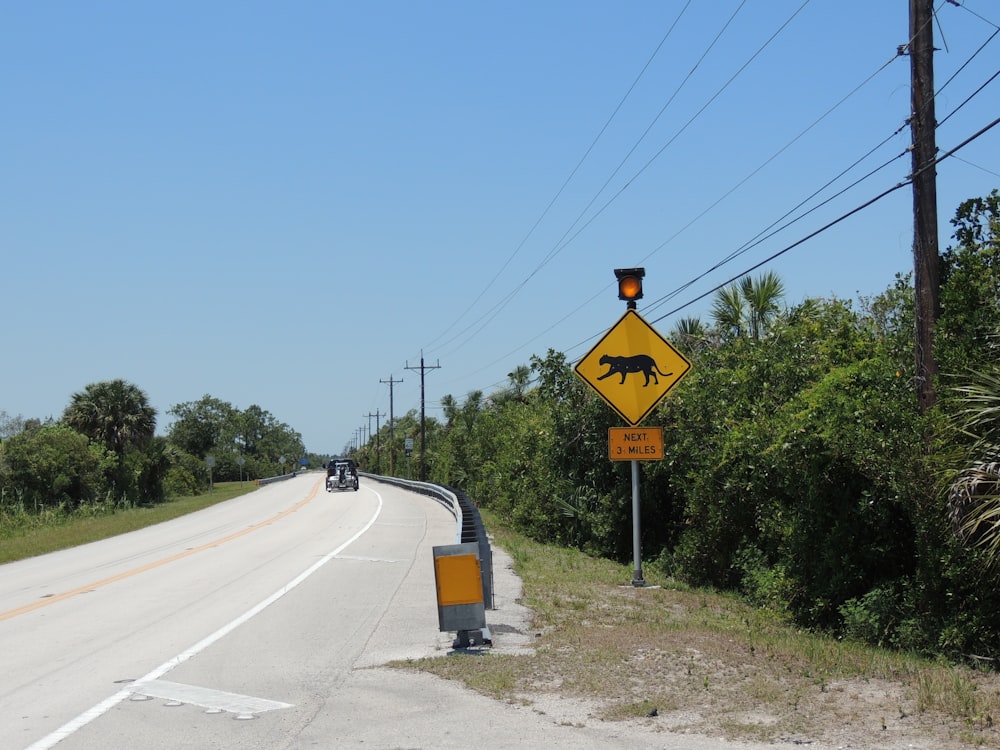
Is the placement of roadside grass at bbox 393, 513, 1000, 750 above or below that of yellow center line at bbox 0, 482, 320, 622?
above

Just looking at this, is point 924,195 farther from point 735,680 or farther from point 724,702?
point 724,702

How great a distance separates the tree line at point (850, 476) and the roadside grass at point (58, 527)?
1571cm

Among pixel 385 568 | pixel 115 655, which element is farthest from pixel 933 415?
pixel 385 568

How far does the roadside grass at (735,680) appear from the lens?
6.60m

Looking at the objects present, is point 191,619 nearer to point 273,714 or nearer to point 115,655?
point 115,655

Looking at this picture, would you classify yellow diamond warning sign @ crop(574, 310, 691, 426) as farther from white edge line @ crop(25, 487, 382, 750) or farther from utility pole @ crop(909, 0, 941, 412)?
white edge line @ crop(25, 487, 382, 750)

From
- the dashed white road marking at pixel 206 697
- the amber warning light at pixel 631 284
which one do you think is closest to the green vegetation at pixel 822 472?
the amber warning light at pixel 631 284

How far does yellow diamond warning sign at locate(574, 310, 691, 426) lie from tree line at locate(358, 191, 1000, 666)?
4.39 feet

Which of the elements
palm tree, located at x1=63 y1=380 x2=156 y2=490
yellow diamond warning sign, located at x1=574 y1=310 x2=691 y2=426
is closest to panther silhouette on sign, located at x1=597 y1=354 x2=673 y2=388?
yellow diamond warning sign, located at x1=574 y1=310 x2=691 y2=426

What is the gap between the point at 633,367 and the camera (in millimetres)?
14547

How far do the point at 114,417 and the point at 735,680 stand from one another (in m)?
53.0

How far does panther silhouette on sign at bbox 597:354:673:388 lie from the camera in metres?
14.5

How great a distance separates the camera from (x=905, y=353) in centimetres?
1237

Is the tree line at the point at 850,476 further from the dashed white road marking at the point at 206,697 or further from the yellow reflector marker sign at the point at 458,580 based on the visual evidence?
the dashed white road marking at the point at 206,697
